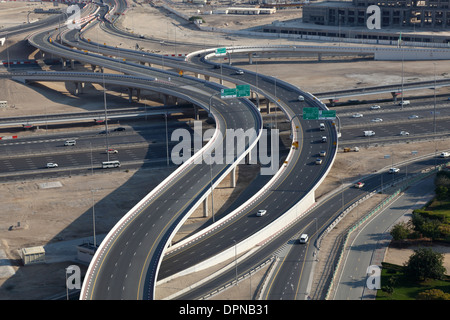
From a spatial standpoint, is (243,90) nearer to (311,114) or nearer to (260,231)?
(311,114)

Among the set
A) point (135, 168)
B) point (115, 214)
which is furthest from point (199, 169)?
point (135, 168)

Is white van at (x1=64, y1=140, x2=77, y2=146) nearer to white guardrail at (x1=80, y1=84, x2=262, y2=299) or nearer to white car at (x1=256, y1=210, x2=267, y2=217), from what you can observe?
white guardrail at (x1=80, y1=84, x2=262, y2=299)

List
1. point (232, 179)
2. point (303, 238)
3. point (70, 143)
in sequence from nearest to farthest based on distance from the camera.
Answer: point (303, 238)
point (232, 179)
point (70, 143)

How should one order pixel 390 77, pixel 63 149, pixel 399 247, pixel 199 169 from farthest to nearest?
pixel 390 77 < pixel 63 149 < pixel 199 169 < pixel 399 247

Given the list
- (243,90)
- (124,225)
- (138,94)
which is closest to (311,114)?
(243,90)

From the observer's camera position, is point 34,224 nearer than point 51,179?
Yes

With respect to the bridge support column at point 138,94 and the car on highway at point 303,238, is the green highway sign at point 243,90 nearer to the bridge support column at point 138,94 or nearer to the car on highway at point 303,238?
the bridge support column at point 138,94

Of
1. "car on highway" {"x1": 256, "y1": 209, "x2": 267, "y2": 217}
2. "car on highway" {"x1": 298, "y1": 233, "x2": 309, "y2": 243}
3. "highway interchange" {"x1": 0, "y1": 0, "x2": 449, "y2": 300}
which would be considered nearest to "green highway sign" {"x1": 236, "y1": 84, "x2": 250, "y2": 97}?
"highway interchange" {"x1": 0, "y1": 0, "x2": 449, "y2": 300}

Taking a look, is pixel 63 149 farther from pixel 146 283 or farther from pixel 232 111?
pixel 146 283
